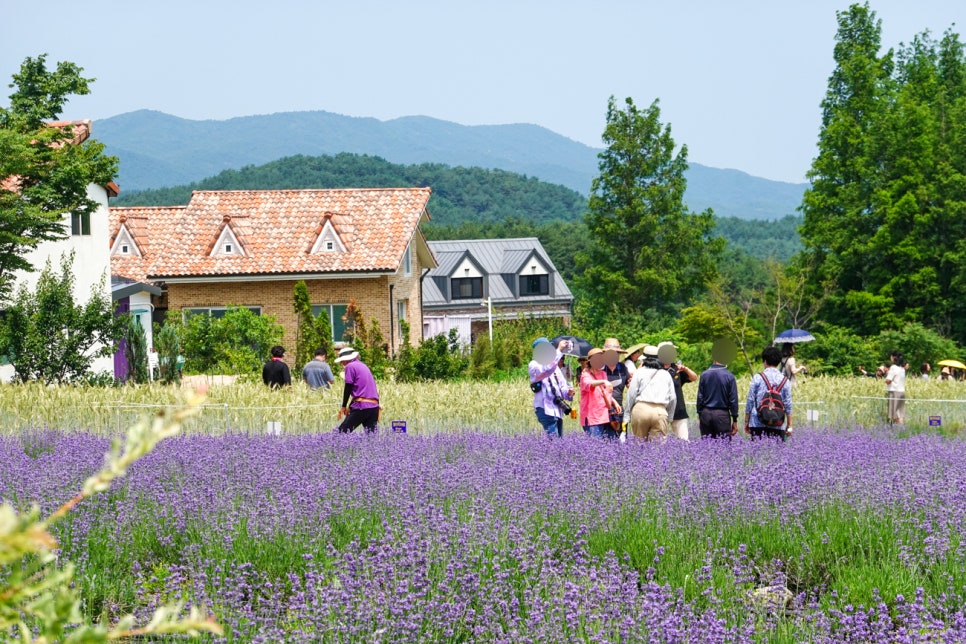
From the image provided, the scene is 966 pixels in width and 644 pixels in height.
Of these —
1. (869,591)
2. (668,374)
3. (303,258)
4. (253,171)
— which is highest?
(253,171)

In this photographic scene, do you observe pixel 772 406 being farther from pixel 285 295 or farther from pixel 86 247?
pixel 285 295

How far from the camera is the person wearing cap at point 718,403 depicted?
1080cm

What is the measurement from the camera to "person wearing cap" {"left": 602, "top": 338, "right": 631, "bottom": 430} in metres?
11.9

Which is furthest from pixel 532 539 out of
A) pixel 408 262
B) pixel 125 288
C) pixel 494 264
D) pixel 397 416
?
pixel 494 264

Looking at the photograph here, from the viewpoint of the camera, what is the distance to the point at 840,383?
19.9m

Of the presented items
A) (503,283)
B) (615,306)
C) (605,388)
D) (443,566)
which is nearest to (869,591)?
(443,566)

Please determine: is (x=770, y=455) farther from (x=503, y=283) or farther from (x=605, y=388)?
(x=503, y=283)

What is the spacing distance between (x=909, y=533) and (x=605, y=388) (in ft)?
19.3

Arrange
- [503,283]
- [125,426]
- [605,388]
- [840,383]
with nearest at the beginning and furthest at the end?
1. [605,388]
2. [125,426]
3. [840,383]
4. [503,283]

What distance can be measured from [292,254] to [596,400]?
26149 millimetres

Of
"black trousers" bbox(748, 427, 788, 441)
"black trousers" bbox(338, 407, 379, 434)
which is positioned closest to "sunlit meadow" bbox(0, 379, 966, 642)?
"black trousers" bbox(748, 427, 788, 441)

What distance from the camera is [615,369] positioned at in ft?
42.3

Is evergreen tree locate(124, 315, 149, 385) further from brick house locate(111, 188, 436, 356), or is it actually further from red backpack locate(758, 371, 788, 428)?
red backpack locate(758, 371, 788, 428)

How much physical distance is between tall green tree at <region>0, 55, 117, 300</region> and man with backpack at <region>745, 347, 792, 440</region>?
14.4 m
